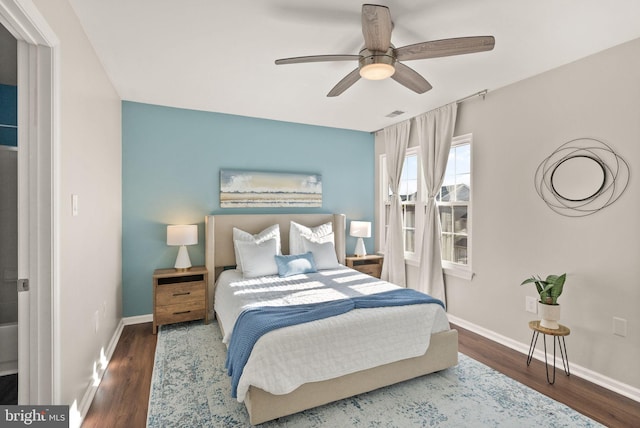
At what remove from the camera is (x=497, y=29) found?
2.16 m

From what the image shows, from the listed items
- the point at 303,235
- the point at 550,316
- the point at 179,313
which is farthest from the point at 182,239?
the point at 550,316

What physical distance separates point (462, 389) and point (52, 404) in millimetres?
2584

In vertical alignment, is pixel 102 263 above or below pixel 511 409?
above

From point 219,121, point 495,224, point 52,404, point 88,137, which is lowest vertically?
point 52,404

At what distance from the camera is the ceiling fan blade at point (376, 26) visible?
1707 millimetres

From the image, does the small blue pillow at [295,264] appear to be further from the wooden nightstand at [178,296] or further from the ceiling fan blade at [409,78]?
the ceiling fan blade at [409,78]

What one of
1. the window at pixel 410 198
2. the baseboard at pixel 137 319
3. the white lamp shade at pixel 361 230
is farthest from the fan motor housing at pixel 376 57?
the baseboard at pixel 137 319

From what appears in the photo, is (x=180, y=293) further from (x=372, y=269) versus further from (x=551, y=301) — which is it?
(x=551, y=301)

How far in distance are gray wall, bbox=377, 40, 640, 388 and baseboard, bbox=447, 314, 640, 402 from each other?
0.04 metres

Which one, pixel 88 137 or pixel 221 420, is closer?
pixel 221 420

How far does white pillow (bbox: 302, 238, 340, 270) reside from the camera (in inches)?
152

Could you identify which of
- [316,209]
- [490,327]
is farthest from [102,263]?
[490,327]

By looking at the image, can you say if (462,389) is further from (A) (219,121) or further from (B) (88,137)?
(A) (219,121)

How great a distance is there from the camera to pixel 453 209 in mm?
3783
